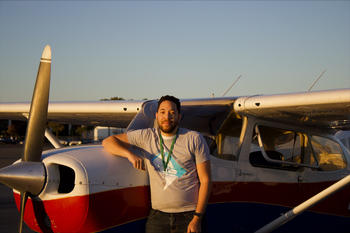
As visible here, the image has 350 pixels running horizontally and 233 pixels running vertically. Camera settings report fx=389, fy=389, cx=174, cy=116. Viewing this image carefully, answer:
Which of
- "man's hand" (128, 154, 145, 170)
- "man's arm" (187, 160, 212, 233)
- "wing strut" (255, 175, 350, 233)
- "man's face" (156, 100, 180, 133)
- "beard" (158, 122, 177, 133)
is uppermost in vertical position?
"man's face" (156, 100, 180, 133)

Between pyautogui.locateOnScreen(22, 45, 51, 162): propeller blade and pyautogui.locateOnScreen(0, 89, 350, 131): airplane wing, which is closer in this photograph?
pyautogui.locateOnScreen(22, 45, 51, 162): propeller blade

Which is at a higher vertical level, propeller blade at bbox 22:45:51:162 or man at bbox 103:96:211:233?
propeller blade at bbox 22:45:51:162

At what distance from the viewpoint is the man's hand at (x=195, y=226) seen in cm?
286

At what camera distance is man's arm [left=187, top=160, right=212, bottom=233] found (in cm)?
287

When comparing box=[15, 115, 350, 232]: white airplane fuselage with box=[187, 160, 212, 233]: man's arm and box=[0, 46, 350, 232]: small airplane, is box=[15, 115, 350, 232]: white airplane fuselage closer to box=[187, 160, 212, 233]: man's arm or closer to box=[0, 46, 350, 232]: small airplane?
box=[0, 46, 350, 232]: small airplane

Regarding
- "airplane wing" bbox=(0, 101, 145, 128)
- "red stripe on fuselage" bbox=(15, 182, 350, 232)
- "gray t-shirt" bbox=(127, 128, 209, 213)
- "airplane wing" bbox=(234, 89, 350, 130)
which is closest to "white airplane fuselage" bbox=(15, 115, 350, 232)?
"red stripe on fuselage" bbox=(15, 182, 350, 232)

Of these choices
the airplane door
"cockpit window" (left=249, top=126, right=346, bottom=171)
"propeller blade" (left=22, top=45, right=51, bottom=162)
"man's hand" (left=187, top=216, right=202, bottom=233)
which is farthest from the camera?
the airplane door

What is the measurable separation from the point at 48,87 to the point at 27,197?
3.65ft

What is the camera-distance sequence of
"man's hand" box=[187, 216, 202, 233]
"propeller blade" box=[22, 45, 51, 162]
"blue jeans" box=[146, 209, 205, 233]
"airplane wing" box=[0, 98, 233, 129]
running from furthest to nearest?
1. "airplane wing" box=[0, 98, 233, 129]
2. "propeller blade" box=[22, 45, 51, 162]
3. "blue jeans" box=[146, 209, 205, 233]
4. "man's hand" box=[187, 216, 202, 233]

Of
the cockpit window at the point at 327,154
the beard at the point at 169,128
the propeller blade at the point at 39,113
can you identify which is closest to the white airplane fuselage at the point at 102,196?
the propeller blade at the point at 39,113

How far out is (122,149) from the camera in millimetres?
3182

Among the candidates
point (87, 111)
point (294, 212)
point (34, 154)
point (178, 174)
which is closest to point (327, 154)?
point (294, 212)

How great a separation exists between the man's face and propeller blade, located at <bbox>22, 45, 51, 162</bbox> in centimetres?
111

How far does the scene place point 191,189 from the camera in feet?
10.0
